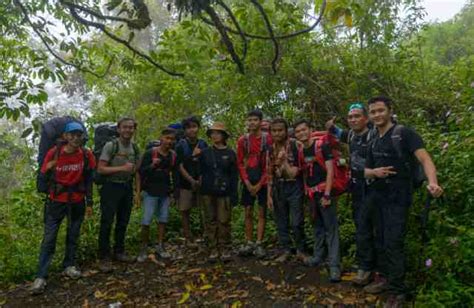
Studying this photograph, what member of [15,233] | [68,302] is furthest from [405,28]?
[15,233]

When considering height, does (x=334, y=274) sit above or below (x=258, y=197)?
below

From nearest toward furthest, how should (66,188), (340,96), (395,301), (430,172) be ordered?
1. (430,172)
2. (395,301)
3. (66,188)
4. (340,96)

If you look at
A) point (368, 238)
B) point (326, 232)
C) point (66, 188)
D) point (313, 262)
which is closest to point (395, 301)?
point (368, 238)

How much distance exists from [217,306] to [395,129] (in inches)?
103

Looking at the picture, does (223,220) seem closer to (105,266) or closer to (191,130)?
(191,130)

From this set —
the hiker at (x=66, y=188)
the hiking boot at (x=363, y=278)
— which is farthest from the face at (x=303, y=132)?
the hiker at (x=66, y=188)

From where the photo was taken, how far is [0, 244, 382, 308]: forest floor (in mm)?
4734

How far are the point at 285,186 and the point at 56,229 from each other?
2.97 metres

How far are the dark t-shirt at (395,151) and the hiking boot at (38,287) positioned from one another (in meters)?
4.13

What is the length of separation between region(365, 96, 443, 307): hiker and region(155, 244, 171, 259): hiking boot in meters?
3.22

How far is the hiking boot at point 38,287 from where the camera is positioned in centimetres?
524

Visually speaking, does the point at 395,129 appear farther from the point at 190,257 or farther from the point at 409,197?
the point at 190,257

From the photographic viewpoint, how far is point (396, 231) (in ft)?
13.8

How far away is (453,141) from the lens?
5129mm
